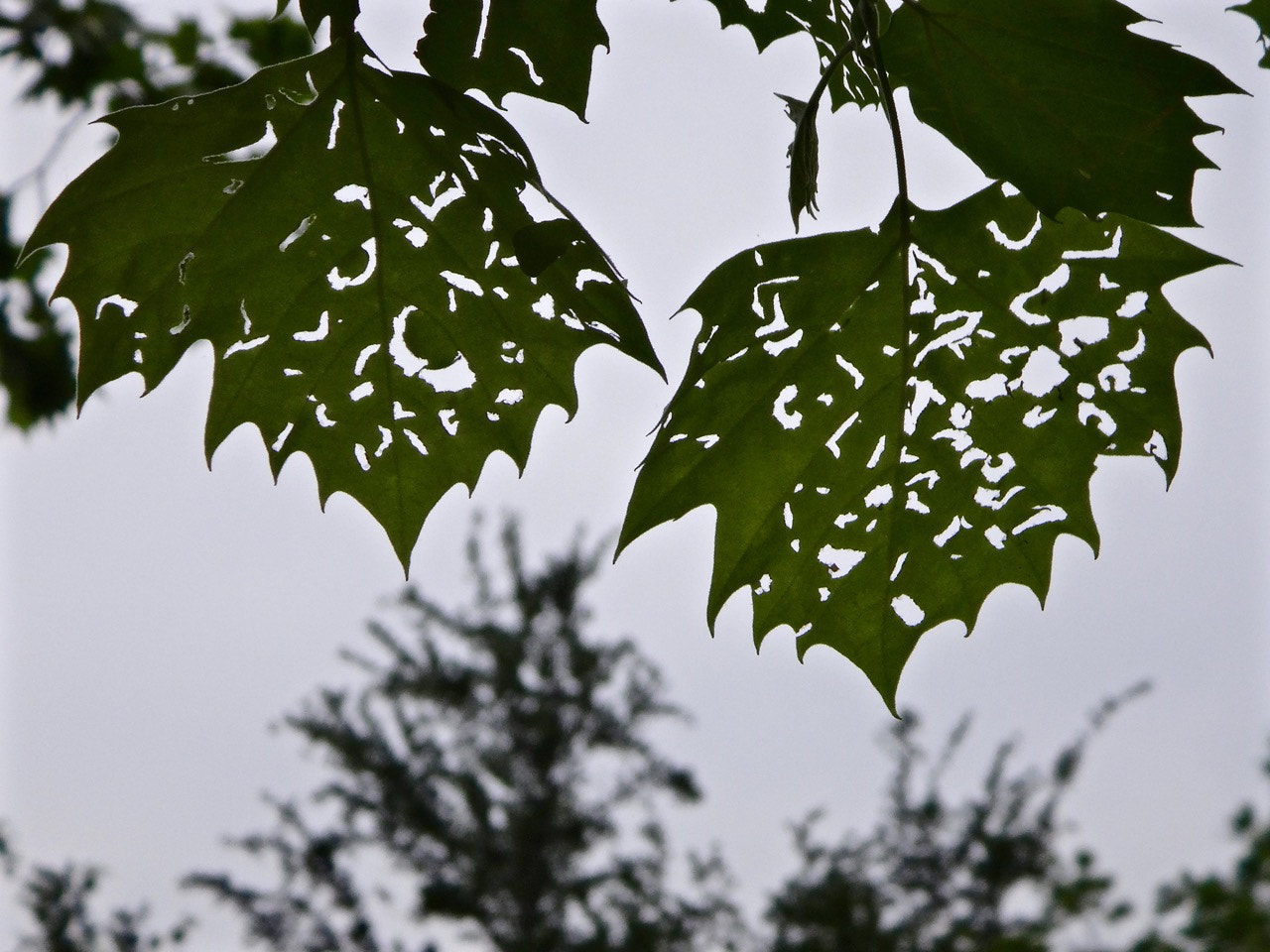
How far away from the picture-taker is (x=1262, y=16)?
63cm

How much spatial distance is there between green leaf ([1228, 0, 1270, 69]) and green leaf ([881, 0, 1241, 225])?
0.10m

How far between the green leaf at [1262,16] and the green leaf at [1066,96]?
0.33 ft

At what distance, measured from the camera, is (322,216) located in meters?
0.63

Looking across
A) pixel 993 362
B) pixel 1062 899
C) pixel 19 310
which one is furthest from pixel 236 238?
pixel 1062 899

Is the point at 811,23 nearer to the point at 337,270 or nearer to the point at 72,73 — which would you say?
the point at 337,270

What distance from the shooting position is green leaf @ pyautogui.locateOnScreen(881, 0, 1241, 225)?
1.85 ft

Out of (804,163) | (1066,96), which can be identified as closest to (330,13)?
(804,163)

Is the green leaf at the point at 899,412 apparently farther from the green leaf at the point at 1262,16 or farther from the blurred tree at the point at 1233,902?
the blurred tree at the point at 1233,902

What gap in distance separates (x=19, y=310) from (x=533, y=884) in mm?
7666

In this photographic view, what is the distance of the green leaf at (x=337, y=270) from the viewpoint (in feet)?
1.98

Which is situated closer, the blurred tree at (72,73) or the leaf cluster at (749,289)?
the leaf cluster at (749,289)

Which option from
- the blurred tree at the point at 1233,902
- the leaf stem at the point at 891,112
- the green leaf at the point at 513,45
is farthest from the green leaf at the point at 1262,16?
the blurred tree at the point at 1233,902

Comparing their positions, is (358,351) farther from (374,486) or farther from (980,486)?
(980,486)

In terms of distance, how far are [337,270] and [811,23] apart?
27 centimetres
